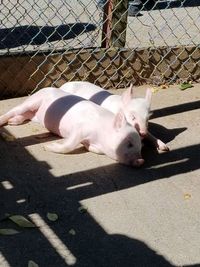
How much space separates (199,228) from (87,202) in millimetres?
667

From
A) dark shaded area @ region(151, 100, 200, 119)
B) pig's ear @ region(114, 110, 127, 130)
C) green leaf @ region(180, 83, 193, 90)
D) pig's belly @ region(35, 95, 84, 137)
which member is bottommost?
green leaf @ region(180, 83, 193, 90)

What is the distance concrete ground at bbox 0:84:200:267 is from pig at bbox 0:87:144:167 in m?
0.07

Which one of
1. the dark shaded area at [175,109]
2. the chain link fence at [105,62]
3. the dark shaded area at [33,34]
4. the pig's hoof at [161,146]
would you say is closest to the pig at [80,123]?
the pig's hoof at [161,146]

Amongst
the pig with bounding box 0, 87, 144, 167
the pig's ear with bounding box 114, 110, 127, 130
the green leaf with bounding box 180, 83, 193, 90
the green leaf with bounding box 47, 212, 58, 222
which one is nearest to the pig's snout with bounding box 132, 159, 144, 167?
the pig with bounding box 0, 87, 144, 167

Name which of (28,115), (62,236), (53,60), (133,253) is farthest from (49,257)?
(53,60)

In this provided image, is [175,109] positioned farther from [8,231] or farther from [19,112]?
[8,231]

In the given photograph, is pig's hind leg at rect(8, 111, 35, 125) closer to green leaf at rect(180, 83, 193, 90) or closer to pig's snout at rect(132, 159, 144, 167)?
pig's snout at rect(132, 159, 144, 167)

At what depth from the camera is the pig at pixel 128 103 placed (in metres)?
4.30

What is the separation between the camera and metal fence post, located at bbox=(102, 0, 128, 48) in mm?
5332

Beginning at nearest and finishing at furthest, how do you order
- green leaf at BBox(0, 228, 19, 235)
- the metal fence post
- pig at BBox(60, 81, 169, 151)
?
green leaf at BBox(0, 228, 19, 235)
pig at BBox(60, 81, 169, 151)
the metal fence post

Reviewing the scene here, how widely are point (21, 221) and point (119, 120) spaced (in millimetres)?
1094

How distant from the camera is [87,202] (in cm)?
365

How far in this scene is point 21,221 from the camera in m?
3.38

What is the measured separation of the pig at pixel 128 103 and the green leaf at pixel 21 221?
122cm
